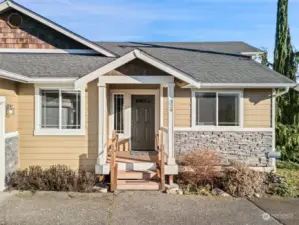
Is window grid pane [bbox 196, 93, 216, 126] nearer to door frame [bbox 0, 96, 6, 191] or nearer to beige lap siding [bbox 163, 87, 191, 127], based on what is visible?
beige lap siding [bbox 163, 87, 191, 127]

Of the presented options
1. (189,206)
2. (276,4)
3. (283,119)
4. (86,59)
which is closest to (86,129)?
(86,59)

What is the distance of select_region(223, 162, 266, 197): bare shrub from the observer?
7.19 m

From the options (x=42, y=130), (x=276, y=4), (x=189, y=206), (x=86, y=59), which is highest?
(x=276, y=4)

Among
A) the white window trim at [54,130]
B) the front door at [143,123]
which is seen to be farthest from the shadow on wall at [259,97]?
the white window trim at [54,130]

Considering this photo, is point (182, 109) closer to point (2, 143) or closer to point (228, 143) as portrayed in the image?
point (228, 143)

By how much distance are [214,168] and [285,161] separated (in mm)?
4622

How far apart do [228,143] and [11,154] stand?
6.73m

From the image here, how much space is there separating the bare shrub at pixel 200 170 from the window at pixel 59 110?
3.48 meters

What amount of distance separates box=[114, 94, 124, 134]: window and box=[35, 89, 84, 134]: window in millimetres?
1926

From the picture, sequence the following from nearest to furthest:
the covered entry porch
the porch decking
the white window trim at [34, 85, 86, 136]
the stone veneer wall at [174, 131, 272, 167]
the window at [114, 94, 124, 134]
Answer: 1. the white window trim at [34, 85, 86, 136]
2. the porch decking
3. the stone veneer wall at [174, 131, 272, 167]
4. the covered entry porch
5. the window at [114, 94, 124, 134]

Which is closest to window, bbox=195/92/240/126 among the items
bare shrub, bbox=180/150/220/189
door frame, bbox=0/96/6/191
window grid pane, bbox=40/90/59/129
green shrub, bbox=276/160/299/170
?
bare shrub, bbox=180/150/220/189

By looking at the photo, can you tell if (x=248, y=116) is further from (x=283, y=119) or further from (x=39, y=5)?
(x=39, y=5)

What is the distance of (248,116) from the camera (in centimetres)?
896

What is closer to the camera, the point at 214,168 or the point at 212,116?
the point at 214,168
